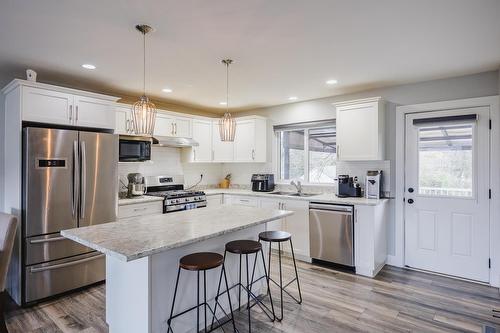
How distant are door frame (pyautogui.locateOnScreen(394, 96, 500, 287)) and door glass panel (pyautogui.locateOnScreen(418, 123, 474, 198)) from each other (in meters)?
0.20

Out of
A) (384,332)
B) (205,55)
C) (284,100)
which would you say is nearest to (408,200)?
(384,332)

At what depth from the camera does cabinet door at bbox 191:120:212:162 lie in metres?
4.99

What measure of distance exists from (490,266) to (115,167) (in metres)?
4.55

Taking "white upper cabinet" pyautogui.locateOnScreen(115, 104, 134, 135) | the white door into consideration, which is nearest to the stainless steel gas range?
"white upper cabinet" pyautogui.locateOnScreen(115, 104, 134, 135)

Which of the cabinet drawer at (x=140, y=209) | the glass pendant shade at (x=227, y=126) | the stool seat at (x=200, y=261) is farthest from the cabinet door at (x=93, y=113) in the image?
the stool seat at (x=200, y=261)

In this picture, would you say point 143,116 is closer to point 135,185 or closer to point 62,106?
point 62,106

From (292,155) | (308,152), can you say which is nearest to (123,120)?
(292,155)

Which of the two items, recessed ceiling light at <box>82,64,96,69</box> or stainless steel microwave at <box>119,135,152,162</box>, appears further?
stainless steel microwave at <box>119,135,152,162</box>

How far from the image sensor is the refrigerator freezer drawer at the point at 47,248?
113 inches

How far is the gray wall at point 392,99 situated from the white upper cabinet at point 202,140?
88cm

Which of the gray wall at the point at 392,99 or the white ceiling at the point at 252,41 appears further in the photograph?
the gray wall at the point at 392,99

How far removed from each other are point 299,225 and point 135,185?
97.2 inches

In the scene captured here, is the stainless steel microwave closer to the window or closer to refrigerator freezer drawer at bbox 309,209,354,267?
the window

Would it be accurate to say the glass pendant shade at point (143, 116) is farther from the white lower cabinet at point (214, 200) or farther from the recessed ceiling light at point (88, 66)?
the white lower cabinet at point (214, 200)
